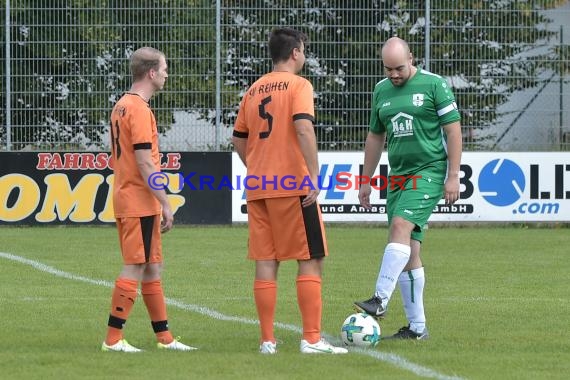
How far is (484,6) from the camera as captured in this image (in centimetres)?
2027

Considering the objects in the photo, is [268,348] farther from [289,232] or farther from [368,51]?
[368,51]

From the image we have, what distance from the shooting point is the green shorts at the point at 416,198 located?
8.41 metres

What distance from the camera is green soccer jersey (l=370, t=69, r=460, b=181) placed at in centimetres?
845

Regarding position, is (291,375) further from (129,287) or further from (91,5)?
(91,5)

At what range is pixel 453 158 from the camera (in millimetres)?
8383

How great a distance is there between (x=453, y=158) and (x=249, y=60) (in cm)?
1206

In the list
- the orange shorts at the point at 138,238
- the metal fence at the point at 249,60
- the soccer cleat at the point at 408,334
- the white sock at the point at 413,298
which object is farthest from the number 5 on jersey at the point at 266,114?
the metal fence at the point at 249,60

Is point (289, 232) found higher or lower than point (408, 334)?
higher

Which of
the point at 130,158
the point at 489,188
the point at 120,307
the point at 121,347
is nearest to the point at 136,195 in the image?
the point at 130,158

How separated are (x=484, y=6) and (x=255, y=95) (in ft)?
43.6

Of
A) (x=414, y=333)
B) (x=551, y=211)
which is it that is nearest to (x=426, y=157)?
(x=414, y=333)

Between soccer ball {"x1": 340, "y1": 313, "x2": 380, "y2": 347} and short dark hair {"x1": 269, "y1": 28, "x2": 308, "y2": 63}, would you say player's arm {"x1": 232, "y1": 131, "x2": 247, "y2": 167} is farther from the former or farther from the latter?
soccer ball {"x1": 340, "y1": 313, "x2": 380, "y2": 347}

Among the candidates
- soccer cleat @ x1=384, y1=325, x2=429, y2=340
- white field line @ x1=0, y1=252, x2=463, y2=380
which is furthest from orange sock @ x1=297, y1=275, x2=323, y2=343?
soccer cleat @ x1=384, y1=325, x2=429, y2=340

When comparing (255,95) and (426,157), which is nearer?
(255,95)
